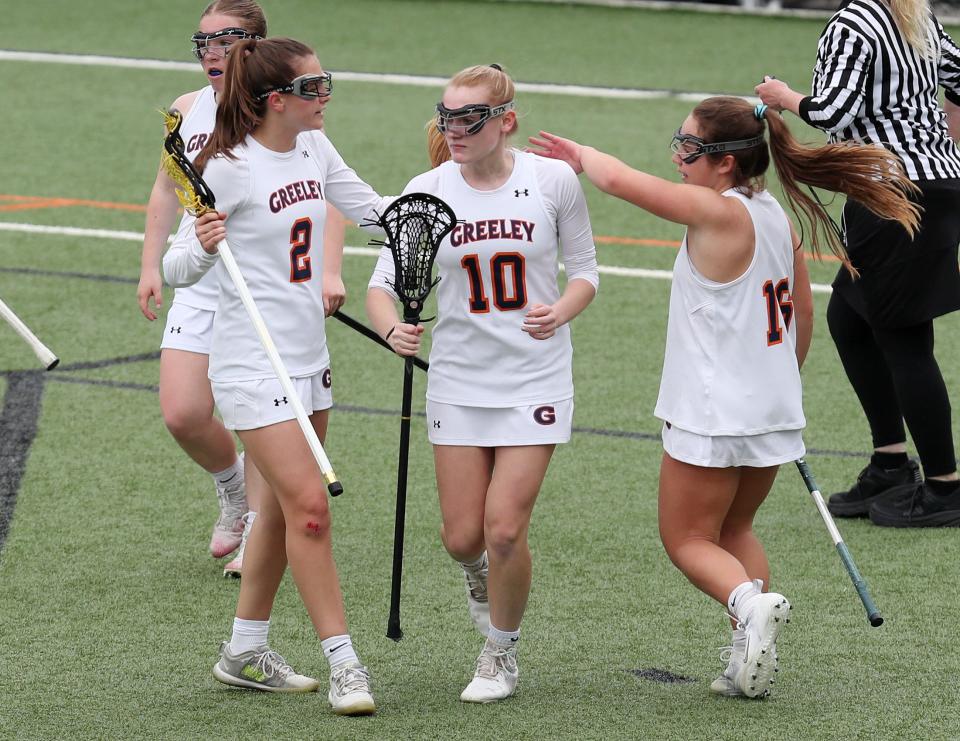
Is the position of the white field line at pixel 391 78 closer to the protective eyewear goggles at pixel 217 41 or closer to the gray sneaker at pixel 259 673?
the protective eyewear goggles at pixel 217 41

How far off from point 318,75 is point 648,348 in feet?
13.7

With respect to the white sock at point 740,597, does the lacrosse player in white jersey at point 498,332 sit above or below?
above

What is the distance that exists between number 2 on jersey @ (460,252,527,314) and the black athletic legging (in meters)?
2.09

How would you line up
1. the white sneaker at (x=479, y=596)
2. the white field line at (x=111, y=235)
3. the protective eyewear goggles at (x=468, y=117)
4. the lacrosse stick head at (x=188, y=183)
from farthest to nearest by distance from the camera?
the white field line at (x=111, y=235)
the white sneaker at (x=479, y=596)
the protective eyewear goggles at (x=468, y=117)
the lacrosse stick head at (x=188, y=183)

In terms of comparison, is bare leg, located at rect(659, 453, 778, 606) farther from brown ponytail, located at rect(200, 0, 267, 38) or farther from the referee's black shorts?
brown ponytail, located at rect(200, 0, 267, 38)

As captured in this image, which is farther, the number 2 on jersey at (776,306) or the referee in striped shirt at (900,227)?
the referee in striped shirt at (900,227)

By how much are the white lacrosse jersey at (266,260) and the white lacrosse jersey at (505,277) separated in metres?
0.35

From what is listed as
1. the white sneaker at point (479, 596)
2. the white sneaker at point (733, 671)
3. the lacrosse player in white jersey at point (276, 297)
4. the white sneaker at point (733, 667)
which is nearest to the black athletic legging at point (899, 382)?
the white sneaker at point (733, 667)

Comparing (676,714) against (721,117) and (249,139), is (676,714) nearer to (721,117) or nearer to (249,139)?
(721,117)

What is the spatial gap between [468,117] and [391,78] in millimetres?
10759

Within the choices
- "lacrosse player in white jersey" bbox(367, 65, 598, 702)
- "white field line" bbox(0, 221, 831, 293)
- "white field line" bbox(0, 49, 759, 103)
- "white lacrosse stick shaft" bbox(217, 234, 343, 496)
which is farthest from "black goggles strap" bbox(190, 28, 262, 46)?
"white field line" bbox(0, 49, 759, 103)

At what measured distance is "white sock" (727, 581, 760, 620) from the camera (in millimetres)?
4328

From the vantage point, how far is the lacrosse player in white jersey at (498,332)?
4.50 metres

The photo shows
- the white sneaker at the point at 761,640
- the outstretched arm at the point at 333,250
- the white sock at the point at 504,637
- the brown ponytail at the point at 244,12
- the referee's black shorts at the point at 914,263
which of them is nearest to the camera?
the white sneaker at the point at 761,640
